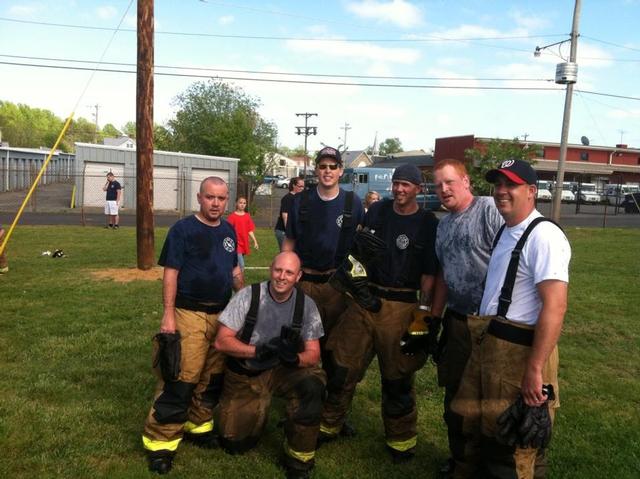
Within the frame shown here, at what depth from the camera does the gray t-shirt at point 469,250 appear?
347 cm

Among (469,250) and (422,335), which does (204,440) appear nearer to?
(422,335)

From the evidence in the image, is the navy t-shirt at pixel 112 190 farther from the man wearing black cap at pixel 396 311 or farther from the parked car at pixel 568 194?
the parked car at pixel 568 194

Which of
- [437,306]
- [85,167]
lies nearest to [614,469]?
[437,306]

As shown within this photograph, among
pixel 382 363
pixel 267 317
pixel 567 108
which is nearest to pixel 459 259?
pixel 382 363

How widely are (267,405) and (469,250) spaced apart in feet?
6.19

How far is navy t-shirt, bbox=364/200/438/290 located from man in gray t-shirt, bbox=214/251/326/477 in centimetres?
61

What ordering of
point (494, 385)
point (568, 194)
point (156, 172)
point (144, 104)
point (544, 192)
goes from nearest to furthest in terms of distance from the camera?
point (494, 385) → point (144, 104) → point (156, 172) → point (544, 192) → point (568, 194)

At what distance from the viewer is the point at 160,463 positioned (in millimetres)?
3691

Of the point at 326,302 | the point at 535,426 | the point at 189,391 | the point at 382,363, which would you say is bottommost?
the point at 189,391

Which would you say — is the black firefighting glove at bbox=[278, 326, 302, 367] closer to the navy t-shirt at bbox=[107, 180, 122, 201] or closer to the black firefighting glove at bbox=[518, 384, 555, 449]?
the black firefighting glove at bbox=[518, 384, 555, 449]

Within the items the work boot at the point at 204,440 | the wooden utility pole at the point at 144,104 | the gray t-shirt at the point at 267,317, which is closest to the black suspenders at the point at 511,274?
the gray t-shirt at the point at 267,317

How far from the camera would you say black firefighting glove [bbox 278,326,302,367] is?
12.3 ft

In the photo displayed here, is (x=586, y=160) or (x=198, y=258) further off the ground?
(x=586, y=160)

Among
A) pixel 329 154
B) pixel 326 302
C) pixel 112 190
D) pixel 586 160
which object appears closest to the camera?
pixel 329 154
